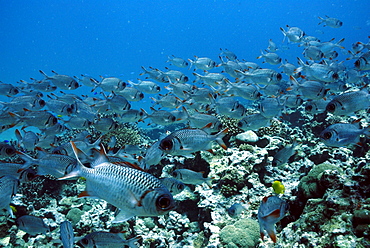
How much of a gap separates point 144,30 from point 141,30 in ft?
8.33

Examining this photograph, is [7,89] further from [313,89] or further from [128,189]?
[313,89]

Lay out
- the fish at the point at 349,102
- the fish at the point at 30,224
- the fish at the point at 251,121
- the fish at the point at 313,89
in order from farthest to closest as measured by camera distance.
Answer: the fish at the point at 313,89 < the fish at the point at 251,121 < the fish at the point at 349,102 < the fish at the point at 30,224

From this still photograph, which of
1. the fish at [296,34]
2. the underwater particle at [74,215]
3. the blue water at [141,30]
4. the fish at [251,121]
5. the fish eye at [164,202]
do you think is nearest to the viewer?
the fish eye at [164,202]

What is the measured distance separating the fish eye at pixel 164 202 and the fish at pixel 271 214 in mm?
1550

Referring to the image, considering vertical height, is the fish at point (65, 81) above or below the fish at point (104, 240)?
above

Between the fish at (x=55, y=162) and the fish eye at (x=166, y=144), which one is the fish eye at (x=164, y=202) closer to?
the fish eye at (x=166, y=144)

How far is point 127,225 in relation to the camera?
563 cm

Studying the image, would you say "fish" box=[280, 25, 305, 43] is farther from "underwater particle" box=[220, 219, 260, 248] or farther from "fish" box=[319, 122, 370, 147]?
"underwater particle" box=[220, 219, 260, 248]

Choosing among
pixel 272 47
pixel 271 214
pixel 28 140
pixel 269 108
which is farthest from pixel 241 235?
pixel 272 47

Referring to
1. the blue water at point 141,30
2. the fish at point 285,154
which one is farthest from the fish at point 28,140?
the blue water at point 141,30

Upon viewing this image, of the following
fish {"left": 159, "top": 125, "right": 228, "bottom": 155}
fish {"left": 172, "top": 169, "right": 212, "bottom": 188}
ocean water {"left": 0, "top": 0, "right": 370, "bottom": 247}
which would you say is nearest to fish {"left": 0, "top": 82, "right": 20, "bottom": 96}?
fish {"left": 172, "top": 169, "right": 212, "bottom": 188}

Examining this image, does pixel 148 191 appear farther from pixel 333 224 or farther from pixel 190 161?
pixel 190 161

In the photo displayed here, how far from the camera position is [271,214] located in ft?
9.18

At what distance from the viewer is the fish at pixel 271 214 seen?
2804mm
